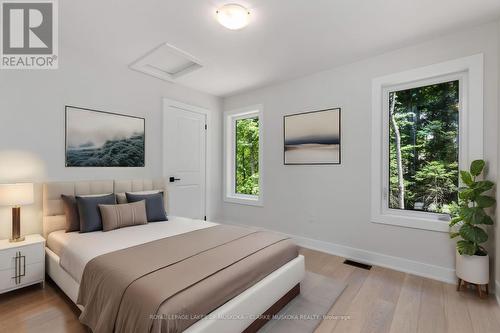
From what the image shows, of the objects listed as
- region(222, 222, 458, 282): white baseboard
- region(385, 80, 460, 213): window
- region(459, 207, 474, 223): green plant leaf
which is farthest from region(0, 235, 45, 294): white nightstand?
region(459, 207, 474, 223): green plant leaf

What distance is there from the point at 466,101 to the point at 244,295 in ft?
9.49

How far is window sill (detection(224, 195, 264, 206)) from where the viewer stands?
4.17 m

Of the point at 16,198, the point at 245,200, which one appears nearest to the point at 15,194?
the point at 16,198

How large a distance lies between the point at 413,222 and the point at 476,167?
0.84 metres

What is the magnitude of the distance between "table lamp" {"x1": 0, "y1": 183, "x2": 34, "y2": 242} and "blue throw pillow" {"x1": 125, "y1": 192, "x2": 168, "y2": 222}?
92 centimetres

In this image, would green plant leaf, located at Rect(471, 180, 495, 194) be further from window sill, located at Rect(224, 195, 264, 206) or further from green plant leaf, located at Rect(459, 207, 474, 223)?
window sill, located at Rect(224, 195, 264, 206)

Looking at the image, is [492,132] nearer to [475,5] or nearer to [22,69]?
[475,5]

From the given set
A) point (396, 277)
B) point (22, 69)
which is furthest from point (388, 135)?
point (22, 69)

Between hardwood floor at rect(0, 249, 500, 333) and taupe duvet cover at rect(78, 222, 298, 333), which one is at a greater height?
taupe duvet cover at rect(78, 222, 298, 333)

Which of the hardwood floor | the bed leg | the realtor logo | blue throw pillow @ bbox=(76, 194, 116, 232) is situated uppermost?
the realtor logo

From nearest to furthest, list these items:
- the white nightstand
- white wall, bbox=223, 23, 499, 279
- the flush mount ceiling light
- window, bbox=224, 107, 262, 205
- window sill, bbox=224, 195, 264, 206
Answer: the flush mount ceiling light, the white nightstand, white wall, bbox=223, 23, 499, 279, window sill, bbox=224, 195, 264, 206, window, bbox=224, 107, 262, 205

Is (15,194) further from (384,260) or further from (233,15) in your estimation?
(384,260)

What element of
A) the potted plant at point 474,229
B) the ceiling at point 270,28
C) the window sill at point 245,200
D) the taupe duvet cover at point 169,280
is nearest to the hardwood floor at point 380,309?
the potted plant at point 474,229

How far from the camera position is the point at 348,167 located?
3166mm
